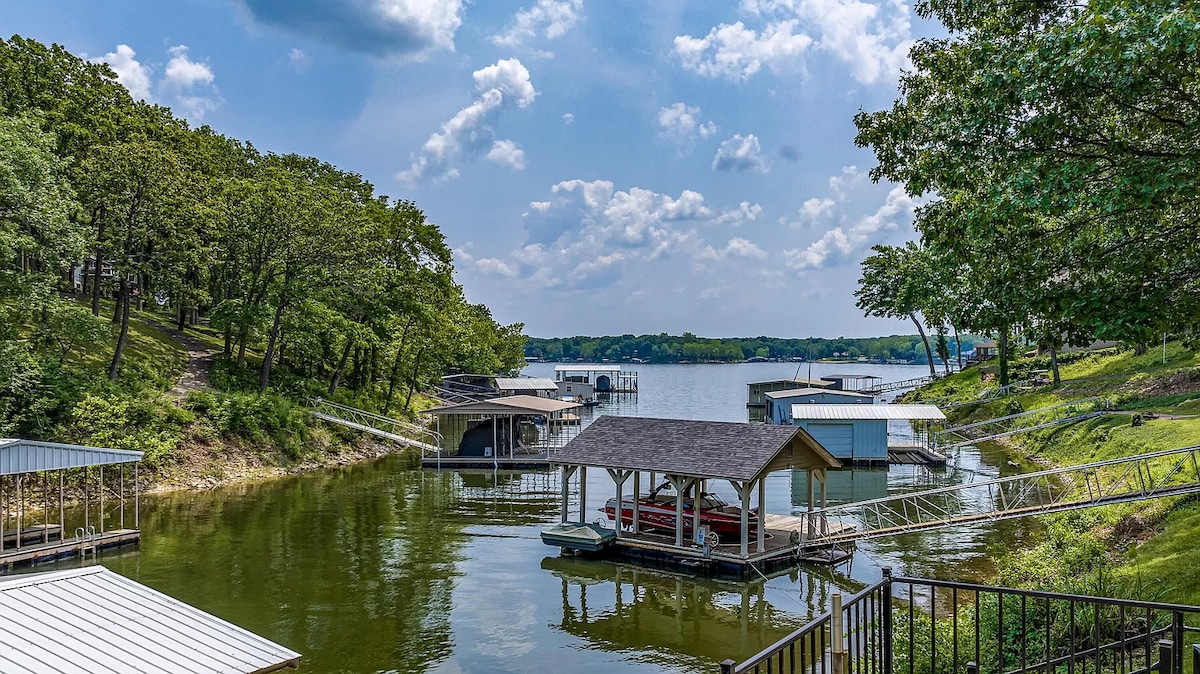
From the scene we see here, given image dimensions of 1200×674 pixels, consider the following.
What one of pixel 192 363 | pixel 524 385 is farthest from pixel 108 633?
pixel 524 385

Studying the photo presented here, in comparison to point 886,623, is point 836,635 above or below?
above

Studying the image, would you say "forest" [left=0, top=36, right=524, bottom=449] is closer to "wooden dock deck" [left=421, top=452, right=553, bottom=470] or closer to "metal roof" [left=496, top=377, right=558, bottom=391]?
"metal roof" [left=496, top=377, right=558, bottom=391]

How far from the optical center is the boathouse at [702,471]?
19.7 m

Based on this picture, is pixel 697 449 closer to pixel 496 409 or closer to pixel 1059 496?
pixel 1059 496

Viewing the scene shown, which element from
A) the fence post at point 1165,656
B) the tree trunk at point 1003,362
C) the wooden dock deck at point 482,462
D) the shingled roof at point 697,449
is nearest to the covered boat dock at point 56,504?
the shingled roof at point 697,449

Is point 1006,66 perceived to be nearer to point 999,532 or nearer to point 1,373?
point 999,532

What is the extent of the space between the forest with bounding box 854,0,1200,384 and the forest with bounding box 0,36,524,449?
2715 cm

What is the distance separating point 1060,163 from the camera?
10844 mm

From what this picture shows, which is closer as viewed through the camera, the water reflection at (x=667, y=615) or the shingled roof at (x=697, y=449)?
the water reflection at (x=667, y=615)

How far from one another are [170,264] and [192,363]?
6387mm

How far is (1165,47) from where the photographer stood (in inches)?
330

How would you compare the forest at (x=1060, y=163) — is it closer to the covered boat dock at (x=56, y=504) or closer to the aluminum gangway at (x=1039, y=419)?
the covered boat dock at (x=56, y=504)

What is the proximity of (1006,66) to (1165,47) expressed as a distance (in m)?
2.28

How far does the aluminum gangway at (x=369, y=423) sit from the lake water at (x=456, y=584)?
33.0 feet
